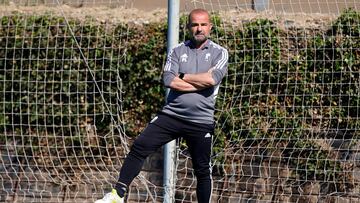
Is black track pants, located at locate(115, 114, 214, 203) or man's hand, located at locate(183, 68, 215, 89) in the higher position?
man's hand, located at locate(183, 68, 215, 89)

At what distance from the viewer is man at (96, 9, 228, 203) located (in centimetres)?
656

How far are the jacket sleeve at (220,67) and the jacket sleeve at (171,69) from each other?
1.03 ft

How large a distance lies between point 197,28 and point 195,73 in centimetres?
37

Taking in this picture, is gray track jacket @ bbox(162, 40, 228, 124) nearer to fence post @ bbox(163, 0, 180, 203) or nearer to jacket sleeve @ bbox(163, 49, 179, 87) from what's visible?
jacket sleeve @ bbox(163, 49, 179, 87)

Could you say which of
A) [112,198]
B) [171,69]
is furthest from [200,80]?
[112,198]

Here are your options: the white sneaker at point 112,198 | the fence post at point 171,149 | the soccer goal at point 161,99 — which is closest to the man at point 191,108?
the white sneaker at point 112,198

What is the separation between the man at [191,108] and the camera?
656 centimetres

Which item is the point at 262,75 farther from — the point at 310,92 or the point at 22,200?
the point at 22,200

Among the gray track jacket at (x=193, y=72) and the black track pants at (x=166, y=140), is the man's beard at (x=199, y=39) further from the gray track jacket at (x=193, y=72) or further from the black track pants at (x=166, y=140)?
the black track pants at (x=166, y=140)

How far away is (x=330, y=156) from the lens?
8.12m

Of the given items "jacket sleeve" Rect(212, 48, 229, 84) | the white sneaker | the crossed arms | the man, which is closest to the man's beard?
the man

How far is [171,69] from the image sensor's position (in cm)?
664

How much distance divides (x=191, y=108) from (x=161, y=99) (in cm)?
209

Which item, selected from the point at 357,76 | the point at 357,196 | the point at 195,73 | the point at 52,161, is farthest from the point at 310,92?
the point at 52,161
